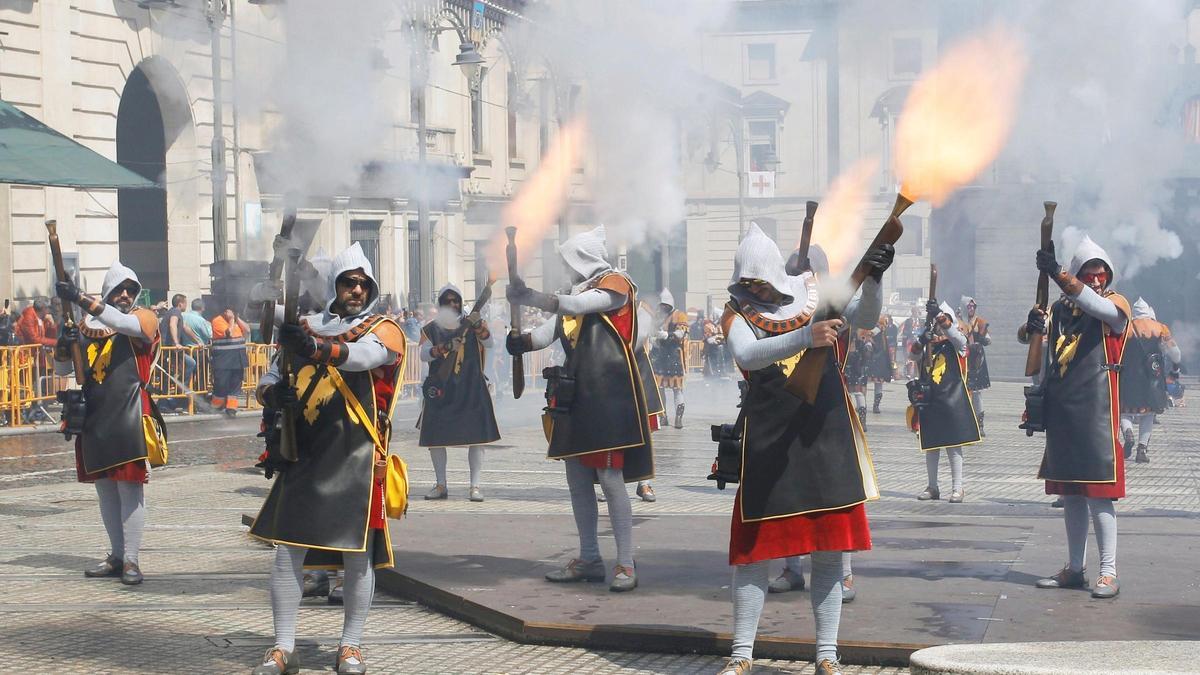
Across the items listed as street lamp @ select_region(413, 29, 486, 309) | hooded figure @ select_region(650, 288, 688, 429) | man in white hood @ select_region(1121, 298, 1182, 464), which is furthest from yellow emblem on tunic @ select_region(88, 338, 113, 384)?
hooded figure @ select_region(650, 288, 688, 429)

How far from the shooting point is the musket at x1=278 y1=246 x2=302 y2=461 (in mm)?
6426

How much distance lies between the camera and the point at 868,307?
645 cm

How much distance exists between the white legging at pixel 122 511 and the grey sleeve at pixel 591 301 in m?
2.85

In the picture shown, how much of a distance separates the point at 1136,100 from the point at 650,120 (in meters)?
10.8

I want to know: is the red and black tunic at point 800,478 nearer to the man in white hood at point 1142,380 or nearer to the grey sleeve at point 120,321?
the grey sleeve at point 120,321

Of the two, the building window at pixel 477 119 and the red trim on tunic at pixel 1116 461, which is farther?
the building window at pixel 477 119

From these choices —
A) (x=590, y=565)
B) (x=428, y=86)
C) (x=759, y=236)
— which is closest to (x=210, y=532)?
(x=590, y=565)

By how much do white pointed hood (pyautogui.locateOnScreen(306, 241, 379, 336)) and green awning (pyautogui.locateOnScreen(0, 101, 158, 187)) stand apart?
49.2 ft

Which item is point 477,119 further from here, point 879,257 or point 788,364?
point 879,257

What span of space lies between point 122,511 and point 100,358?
0.92 metres

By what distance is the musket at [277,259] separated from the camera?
6.71 m

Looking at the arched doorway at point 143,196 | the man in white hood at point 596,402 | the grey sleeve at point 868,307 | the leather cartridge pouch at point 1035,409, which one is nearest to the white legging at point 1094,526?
the leather cartridge pouch at point 1035,409

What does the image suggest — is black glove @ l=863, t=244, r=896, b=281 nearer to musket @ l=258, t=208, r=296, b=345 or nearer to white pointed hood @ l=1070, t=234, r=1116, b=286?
musket @ l=258, t=208, r=296, b=345

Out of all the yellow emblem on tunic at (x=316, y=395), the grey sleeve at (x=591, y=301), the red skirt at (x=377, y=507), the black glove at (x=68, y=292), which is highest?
the black glove at (x=68, y=292)
